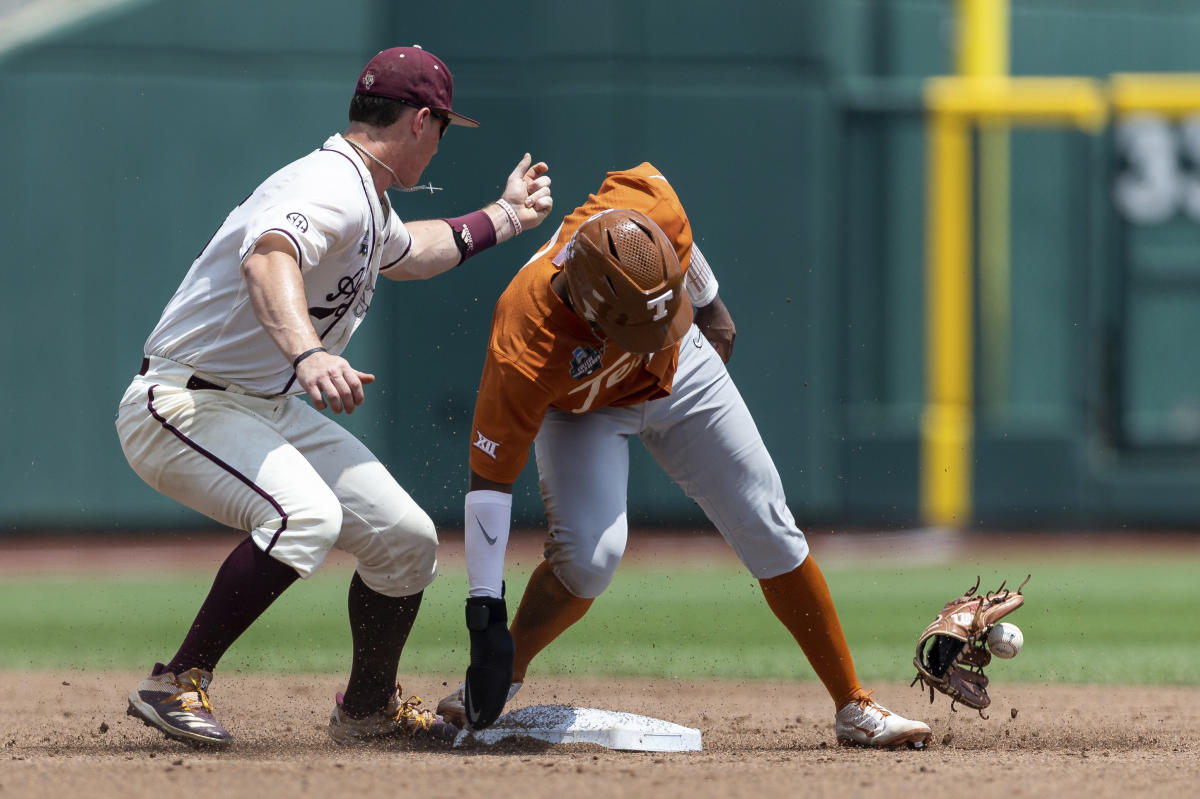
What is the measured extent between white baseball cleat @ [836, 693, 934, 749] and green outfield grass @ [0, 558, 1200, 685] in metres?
1.66

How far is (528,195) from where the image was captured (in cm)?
457

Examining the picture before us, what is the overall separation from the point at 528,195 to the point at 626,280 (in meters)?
1.19

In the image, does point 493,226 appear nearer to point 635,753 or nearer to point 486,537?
point 486,537

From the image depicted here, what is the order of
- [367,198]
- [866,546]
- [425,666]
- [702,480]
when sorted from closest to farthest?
[367,198] < [702,480] < [425,666] < [866,546]

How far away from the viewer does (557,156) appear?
10945mm

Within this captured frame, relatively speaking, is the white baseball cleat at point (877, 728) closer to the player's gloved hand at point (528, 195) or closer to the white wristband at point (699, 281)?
the white wristband at point (699, 281)

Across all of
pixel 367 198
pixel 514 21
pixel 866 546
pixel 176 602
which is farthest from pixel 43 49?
pixel 367 198

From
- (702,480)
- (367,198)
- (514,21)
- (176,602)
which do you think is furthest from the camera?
(514,21)

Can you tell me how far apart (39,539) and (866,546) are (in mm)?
6024

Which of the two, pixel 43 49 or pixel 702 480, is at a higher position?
pixel 43 49

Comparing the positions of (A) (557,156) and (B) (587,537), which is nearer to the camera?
(B) (587,537)

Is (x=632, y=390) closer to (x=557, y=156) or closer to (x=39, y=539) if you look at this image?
(x=557, y=156)

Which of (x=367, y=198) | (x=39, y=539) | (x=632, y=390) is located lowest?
(x=39, y=539)

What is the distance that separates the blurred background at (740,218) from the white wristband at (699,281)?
6011mm
